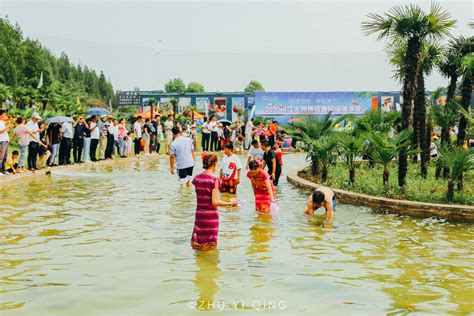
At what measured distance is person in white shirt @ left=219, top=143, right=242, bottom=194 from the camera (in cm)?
1257

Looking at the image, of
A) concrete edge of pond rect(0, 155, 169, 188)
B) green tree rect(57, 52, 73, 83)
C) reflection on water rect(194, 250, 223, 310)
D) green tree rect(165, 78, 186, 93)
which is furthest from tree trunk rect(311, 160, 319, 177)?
green tree rect(165, 78, 186, 93)

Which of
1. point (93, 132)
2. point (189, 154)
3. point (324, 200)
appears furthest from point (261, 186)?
point (93, 132)

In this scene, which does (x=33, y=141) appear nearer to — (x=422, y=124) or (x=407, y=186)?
(x=407, y=186)

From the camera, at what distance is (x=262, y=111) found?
201ft

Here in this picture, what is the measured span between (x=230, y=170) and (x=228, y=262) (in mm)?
5201

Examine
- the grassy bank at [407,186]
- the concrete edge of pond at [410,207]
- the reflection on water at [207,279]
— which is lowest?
the reflection on water at [207,279]

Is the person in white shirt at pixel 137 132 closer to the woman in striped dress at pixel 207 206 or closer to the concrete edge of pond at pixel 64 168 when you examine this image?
the concrete edge of pond at pixel 64 168

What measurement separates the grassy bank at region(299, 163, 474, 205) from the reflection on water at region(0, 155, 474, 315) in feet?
3.90

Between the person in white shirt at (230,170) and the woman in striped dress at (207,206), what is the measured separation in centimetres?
436

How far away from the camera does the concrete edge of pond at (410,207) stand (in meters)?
11.2

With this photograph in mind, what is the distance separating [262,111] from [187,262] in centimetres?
5385

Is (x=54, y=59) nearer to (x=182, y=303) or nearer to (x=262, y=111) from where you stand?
(x=262, y=111)

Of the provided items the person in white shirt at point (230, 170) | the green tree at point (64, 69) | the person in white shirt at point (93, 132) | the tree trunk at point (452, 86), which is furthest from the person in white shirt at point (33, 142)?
the green tree at point (64, 69)

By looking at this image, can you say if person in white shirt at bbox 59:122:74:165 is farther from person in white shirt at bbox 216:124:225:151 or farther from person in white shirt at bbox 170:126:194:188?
person in white shirt at bbox 216:124:225:151
